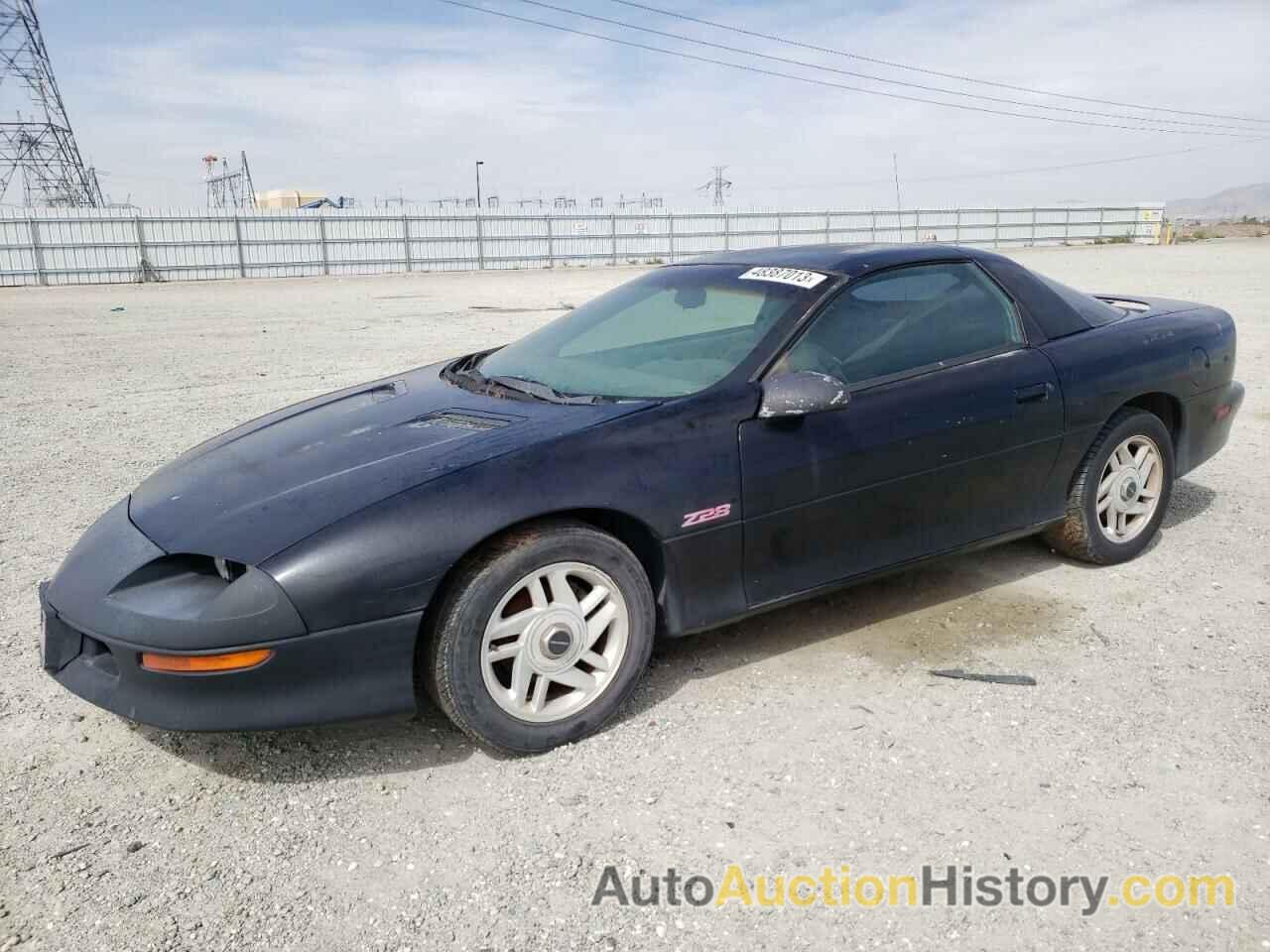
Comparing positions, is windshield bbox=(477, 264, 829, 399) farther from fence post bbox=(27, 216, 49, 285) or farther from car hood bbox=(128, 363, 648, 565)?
fence post bbox=(27, 216, 49, 285)

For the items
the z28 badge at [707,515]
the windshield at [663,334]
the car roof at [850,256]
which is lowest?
the z28 badge at [707,515]

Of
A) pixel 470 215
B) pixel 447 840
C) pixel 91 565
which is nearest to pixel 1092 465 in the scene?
pixel 447 840

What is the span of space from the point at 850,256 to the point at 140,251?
1257 inches

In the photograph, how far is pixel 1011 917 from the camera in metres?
2.27

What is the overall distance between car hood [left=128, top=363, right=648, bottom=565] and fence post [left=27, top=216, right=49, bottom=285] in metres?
30.3

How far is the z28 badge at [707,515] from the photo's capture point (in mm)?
3109

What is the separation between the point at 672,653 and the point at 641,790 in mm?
901

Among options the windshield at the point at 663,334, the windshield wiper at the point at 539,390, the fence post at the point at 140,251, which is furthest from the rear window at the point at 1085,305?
the fence post at the point at 140,251

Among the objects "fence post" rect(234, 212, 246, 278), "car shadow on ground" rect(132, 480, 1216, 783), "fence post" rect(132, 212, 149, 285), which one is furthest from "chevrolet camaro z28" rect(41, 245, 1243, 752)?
"fence post" rect(234, 212, 246, 278)

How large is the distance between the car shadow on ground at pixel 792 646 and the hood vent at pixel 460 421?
0.90 metres

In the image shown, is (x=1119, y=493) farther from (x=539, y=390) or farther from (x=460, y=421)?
(x=460, y=421)

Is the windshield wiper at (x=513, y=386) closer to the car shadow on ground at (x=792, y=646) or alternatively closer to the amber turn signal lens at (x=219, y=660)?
the car shadow on ground at (x=792, y=646)

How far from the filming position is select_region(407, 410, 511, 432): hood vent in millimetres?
3207

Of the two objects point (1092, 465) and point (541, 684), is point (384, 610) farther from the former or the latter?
point (1092, 465)
